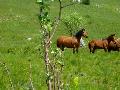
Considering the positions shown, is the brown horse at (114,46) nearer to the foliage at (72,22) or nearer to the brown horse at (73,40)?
the brown horse at (73,40)

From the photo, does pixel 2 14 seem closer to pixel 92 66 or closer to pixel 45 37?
pixel 92 66

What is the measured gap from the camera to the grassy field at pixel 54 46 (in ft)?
35.8

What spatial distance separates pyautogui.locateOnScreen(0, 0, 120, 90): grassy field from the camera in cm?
1091

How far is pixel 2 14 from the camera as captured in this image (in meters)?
67.6

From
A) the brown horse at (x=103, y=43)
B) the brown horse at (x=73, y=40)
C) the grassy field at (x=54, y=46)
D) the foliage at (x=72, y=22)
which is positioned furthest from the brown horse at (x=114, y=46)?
the foliage at (x=72, y=22)

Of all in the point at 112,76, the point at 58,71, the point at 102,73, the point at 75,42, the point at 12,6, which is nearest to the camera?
the point at 58,71

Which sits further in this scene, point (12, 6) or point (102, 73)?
point (12, 6)

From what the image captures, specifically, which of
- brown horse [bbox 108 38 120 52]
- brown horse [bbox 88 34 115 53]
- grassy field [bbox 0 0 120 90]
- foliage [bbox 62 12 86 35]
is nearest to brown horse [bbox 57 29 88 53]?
brown horse [bbox 88 34 115 53]

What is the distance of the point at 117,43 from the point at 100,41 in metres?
1.20

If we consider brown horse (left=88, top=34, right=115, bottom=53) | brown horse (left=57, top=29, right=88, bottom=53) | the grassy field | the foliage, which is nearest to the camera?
the grassy field

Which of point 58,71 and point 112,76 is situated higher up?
point 58,71

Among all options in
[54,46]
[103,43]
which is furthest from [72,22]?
[54,46]

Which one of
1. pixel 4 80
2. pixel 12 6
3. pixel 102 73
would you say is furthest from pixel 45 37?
pixel 12 6

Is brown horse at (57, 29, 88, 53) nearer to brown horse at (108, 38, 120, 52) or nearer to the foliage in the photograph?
brown horse at (108, 38, 120, 52)
